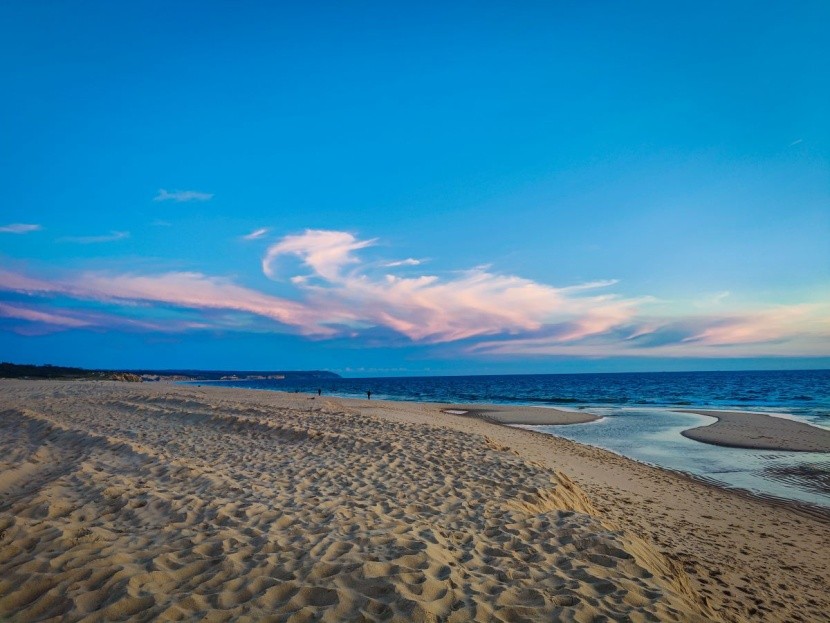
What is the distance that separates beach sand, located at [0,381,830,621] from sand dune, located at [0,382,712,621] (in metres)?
0.03

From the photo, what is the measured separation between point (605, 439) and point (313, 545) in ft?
62.8

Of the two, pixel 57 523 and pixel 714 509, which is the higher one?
pixel 57 523

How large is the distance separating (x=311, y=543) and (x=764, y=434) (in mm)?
24544

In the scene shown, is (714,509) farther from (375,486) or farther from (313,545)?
(313,545)

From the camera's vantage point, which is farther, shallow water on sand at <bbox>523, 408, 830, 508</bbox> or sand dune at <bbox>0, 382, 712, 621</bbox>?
shallow water on sand at <bbox>523, 408, 830, 508</bbox>

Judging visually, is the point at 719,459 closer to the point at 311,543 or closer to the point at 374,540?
the point at 374,540

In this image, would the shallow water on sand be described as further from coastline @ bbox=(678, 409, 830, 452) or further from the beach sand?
the beach sand

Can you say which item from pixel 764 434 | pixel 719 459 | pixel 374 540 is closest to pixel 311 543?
pixel 374 540

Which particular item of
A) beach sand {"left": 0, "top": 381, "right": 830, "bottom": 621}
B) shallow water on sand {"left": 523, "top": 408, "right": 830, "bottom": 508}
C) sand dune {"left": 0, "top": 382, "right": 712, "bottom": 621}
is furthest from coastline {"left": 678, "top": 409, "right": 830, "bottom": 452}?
sand dune {"left": 0, "top": 382, "right": 712, "bottom": 621}

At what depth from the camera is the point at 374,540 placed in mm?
5848

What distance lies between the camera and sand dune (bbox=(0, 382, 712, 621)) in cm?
443

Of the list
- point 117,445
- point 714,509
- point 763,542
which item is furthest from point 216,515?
point 714,509

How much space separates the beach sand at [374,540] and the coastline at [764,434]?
10.1 metres

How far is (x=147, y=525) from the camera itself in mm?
6406
